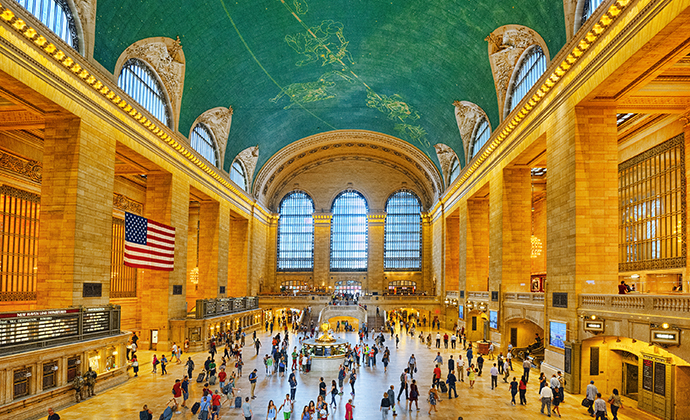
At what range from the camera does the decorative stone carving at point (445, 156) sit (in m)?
38.1

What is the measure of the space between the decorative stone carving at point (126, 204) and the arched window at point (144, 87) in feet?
24.9

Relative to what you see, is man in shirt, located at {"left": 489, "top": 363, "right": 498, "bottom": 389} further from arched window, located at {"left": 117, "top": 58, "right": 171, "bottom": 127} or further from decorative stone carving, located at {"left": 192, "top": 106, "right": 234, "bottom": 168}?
decorative stone carving, located at {"left": 192, "top": 106, "right": 234, "bottom": 168}

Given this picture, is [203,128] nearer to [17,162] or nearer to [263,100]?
[263,100]

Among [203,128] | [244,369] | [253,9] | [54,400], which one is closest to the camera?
[54,400]

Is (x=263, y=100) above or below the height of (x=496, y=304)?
above

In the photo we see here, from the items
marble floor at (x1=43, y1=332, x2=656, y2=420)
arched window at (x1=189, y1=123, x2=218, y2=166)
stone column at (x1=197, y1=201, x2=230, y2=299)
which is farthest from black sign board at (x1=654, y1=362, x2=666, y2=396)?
stone column at (x1=197, y1=201, x2=230, y2=299)

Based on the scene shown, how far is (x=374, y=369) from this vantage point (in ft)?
70.6

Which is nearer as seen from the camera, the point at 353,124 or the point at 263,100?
the point at 263,100

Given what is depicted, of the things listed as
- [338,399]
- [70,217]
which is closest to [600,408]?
[338,399]

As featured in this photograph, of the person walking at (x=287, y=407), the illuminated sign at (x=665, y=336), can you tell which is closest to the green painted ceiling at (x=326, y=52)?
the illuminated sign at (x=665, y=336)

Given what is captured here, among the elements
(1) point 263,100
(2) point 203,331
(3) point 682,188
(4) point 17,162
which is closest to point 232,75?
(1) point 263,100

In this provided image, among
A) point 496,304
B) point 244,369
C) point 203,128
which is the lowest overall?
point 244,369

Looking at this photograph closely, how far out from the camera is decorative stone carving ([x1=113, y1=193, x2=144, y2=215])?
30422 millimetres

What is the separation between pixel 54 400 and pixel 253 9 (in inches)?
697
